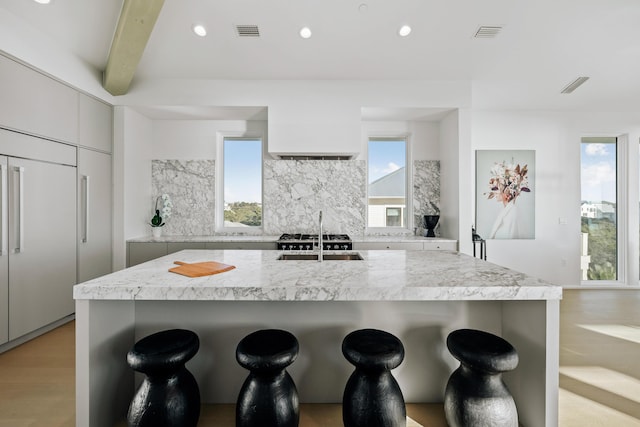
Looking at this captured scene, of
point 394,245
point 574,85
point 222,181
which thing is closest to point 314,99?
point 222,181

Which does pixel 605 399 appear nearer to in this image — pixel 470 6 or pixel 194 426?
pixel 194 426

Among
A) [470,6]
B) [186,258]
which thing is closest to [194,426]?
[186,258]

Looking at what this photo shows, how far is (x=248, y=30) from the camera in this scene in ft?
9.55

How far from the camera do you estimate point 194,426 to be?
4.81 ft

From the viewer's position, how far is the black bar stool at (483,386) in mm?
1308

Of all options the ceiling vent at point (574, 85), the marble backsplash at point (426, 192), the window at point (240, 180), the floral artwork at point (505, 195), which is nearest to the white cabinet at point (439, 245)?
the marble backsplash at point (426, 192)

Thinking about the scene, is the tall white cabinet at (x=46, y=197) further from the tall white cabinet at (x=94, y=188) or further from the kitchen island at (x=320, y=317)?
the kitchen island at (x=320, y=317)

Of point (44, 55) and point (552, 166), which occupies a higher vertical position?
point (44, 55)

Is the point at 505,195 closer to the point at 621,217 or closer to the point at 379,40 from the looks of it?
the point at 621,217

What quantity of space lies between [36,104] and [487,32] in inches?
169

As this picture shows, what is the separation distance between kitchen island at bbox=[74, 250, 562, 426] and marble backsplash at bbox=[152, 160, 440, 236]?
7.08 feet

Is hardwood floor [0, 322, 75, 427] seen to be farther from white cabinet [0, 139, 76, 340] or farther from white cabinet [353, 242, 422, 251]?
white cabinet [353, 242, 422, 251]

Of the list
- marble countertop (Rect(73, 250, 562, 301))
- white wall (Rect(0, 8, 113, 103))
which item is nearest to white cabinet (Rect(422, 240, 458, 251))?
marble countertop (Rect(73, 250, 562, 301))

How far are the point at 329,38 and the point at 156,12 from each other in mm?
1586
